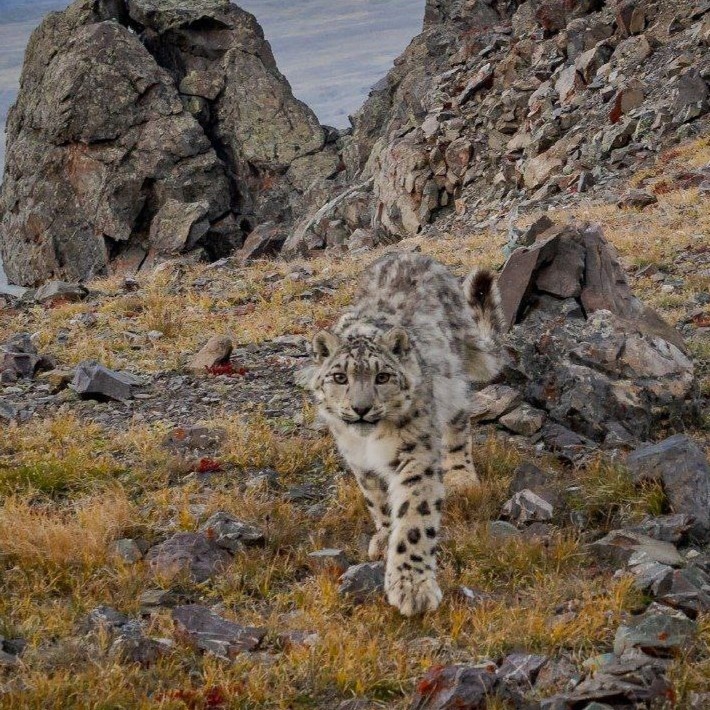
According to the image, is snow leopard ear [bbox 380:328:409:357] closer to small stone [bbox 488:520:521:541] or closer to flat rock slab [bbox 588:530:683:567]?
small stone [bbox 488:520:521:541]

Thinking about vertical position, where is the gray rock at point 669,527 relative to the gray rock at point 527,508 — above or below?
above

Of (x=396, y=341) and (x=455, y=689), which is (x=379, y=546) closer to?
(x=396, y=341)

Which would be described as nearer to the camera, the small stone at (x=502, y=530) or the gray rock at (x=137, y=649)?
the gray rock at (x=137, y=649)

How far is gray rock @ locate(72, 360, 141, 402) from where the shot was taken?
517 inches

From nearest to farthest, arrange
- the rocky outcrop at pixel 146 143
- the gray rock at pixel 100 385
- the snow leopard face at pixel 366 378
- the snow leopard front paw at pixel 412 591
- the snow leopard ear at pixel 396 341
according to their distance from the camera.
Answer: the snow leopard front paw at pixel 412 591, the snow leopard face at pixel 366 378, the snow leopard ear at pixel 396 341, the gray rock at pixel 100 385, the rocky outcrop at pixel 146 143

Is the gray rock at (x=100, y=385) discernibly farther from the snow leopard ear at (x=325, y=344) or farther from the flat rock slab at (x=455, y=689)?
the flat rock slab at (x=455, y=689)

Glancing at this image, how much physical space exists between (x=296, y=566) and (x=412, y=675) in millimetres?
2022

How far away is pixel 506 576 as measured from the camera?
23.8ft

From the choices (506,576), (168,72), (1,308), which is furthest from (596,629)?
(168,72)

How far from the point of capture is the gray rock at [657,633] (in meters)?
5.64

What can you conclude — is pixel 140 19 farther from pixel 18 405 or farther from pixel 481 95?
pixel 18 405

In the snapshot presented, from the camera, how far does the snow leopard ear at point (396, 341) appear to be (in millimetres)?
7656

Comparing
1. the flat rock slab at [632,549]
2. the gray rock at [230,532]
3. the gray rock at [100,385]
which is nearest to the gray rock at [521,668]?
the flat rock slab at [632,549]

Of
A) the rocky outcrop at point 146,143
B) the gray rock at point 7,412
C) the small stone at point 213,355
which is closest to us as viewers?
the gray rock at point 7,412
